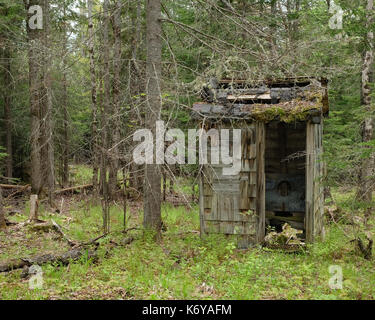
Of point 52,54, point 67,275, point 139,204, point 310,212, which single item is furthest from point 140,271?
point 139,204

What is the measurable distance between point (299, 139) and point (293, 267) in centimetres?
505

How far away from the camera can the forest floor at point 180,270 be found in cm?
536

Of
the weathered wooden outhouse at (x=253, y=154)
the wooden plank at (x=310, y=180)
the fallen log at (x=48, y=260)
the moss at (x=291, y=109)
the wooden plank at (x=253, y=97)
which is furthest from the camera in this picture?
the wooden plank at (x=253, y=97)

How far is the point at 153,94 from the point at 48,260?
12.5 feet

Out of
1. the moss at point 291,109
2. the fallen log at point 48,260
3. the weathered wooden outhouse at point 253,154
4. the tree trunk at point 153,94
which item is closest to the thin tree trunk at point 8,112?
the tree trunk at point 153,94

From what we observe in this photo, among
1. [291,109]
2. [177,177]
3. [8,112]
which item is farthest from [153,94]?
[8,112]

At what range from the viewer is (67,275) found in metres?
6.00

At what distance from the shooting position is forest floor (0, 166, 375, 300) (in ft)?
17.6

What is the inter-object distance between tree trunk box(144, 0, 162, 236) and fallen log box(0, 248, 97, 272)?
1.60 metres

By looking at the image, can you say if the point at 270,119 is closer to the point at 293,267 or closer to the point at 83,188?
the point at 293,267

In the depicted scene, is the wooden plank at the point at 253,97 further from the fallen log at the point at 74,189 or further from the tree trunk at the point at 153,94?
the fallen log at the point at 74,189

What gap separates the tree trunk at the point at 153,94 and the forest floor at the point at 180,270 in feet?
1.73

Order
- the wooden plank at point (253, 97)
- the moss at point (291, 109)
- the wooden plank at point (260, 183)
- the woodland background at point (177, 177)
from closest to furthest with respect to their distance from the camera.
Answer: the woodland background at point (177, 177) → the moss at point (291, 109) → the wooden plank at point (260, 183) → the wooden plank at point (253, 97)

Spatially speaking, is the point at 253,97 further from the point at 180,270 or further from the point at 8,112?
the point at 8,112
